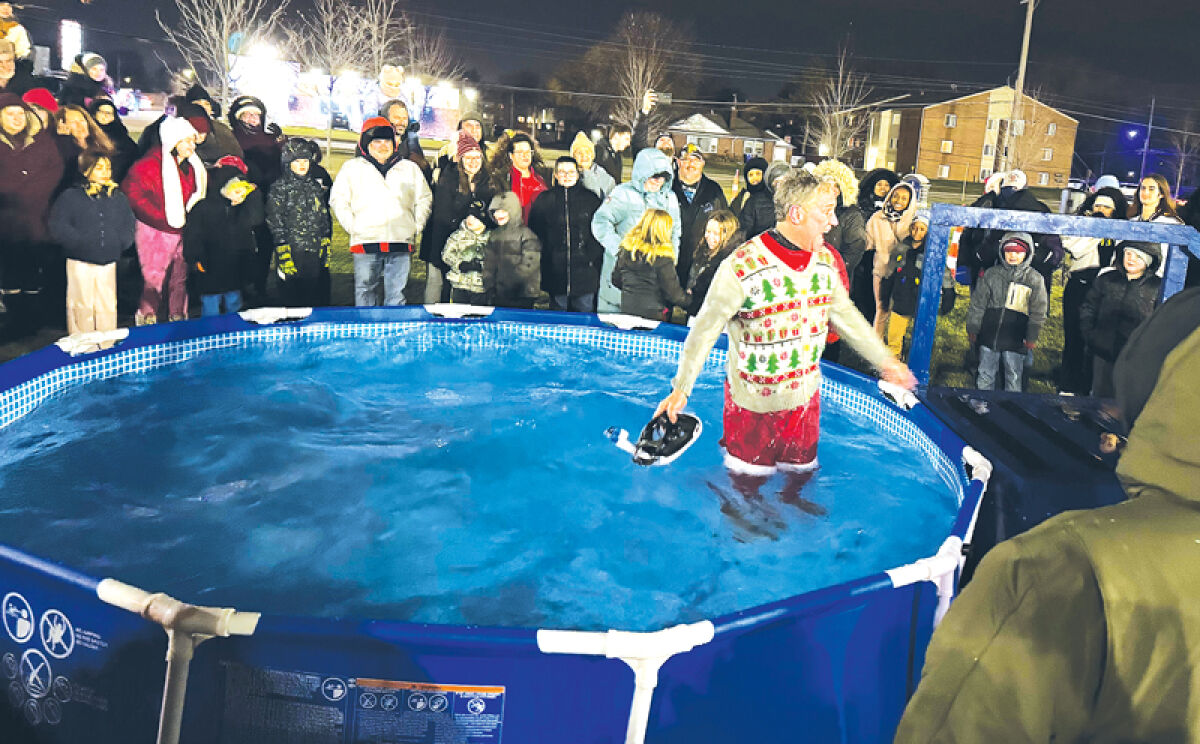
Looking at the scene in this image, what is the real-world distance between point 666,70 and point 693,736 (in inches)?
2322

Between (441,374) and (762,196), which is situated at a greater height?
(762,196)

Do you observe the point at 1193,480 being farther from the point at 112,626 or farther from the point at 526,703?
the point at 112,626

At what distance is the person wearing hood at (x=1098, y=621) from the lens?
3.51ft

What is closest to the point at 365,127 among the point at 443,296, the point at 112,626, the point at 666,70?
the point at 443,296

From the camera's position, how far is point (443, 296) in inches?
389

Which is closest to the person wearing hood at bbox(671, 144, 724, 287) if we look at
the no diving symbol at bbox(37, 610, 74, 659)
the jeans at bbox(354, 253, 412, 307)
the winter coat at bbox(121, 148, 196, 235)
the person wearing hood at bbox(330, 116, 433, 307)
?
the person wearing hood at bbox(330, 116, 433, 307)

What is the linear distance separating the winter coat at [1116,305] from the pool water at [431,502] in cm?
207

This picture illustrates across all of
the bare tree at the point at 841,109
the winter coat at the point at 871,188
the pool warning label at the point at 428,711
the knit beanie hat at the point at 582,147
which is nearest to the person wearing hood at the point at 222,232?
the knit beanie hat at the point at 582,147

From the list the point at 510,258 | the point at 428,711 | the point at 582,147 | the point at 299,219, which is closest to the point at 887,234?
the point at 582,147

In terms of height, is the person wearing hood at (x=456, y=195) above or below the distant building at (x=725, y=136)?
below

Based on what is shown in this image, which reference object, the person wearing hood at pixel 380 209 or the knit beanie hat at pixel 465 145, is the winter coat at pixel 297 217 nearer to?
the person wearing hood at pixel 380 209

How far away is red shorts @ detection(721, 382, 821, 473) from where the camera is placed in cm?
459

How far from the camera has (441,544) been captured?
4.86 m

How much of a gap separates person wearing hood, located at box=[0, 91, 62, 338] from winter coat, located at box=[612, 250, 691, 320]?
4938 mm
